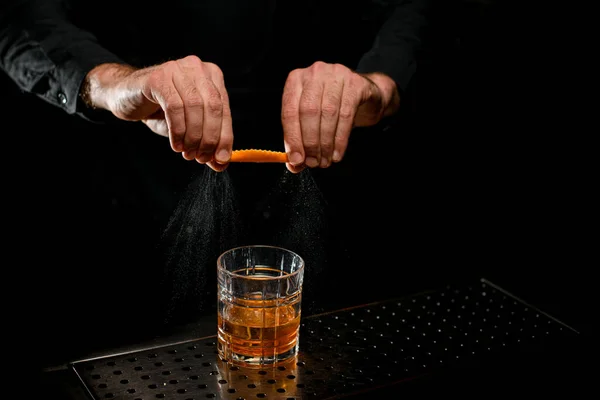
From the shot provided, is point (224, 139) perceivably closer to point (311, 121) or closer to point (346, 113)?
point (311, 121)

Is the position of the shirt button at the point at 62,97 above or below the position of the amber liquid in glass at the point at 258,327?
above

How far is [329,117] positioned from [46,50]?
38.1 inches

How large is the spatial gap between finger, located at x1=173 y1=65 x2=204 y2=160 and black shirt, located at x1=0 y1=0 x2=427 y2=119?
645 millimetres

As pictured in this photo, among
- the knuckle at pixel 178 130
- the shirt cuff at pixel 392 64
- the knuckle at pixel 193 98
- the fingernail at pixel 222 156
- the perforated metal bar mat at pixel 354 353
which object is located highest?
the shirt cuff at pixel 392 64

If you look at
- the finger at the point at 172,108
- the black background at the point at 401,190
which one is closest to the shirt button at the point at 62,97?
the black background at the point at 401,190

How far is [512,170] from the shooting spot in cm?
258

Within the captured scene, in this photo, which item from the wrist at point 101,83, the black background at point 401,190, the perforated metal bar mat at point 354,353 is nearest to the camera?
the perforated metal bar mat at point 354,353

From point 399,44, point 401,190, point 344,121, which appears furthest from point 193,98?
point 401,190

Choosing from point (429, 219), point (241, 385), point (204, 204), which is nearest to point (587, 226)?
point (429, 219)

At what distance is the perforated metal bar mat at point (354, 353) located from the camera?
4.23ft

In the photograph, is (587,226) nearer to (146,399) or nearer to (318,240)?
(318,240)

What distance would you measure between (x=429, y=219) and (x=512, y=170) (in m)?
0.43

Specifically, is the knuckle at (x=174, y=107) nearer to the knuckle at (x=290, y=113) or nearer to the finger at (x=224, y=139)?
the finger at (x=224, y=139)

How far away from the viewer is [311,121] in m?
1.41
